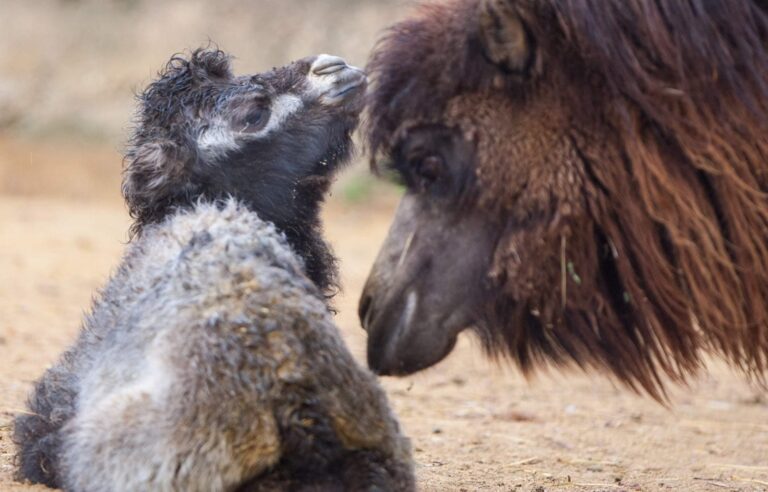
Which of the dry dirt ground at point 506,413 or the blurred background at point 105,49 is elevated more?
the blurred background at point 105,49

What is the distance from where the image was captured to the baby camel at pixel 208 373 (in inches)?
121

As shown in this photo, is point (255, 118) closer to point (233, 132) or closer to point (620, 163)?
point (233, 132)

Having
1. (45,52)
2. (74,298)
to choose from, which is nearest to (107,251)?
(74,298)

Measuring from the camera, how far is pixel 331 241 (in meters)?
5.34

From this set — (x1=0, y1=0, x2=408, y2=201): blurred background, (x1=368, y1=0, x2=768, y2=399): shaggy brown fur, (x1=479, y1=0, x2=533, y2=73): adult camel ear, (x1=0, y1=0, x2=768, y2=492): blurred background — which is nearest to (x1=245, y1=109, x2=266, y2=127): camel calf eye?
(x1=0, y1=0, x2=768, y2=492): blurred background

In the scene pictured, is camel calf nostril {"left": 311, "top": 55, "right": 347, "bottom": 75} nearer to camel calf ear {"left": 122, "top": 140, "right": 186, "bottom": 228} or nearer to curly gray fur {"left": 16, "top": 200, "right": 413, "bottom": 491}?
camel calf ear {"left": 122, "top": 140, "right": 186, "bottom": 228}

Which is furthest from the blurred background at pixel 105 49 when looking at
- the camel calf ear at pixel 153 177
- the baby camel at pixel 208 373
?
the baby camel at pixel 208 373

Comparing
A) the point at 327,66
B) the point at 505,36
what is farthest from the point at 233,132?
the point at 505,36

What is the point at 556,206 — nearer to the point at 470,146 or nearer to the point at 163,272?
the point at 470,146

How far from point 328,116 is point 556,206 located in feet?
4.97

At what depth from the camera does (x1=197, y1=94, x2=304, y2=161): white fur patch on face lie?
13.8ft

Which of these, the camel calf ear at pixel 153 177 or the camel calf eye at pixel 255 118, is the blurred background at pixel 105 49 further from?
the camel calf ear at pixel 153 177

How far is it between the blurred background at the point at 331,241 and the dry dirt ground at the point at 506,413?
0.02m

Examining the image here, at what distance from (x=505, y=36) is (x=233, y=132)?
55.5 inches
